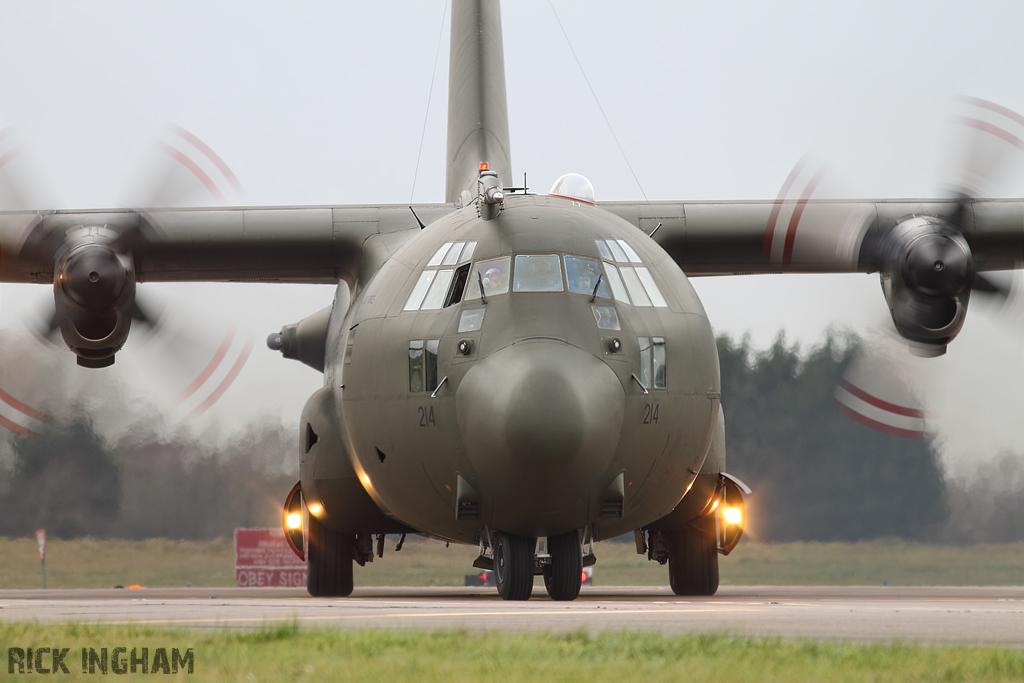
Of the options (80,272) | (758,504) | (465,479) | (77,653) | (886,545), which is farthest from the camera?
(758,504)

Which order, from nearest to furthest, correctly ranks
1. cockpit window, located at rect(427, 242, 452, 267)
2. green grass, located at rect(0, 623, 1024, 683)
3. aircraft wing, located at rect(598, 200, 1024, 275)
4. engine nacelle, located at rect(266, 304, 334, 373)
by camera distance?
green grass, located at rect(0, 623, 1024, 683) → cockpit window, located at rect(427, 242, 452, 267) → aircraft wing, located at rect(598, 200, 1024, 275) → engine nacelle, located at rect(266, 304, 334, 373)

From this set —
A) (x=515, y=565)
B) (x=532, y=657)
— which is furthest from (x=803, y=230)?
(x=532, y=657)

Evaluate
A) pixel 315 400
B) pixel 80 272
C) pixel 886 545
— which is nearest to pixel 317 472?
pixel 315 400

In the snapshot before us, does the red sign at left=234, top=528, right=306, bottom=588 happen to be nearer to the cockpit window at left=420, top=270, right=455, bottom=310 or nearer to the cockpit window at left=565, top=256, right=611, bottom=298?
the cockpit window at left=420, top=270, right=455, bottom=310

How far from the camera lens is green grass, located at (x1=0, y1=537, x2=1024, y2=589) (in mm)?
21906

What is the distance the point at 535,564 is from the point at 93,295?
5.50 metres

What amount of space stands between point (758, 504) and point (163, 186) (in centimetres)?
1426

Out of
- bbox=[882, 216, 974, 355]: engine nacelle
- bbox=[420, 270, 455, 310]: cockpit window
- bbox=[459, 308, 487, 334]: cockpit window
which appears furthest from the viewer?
bbox=[882, 216, 974, 355]: engine nacelle

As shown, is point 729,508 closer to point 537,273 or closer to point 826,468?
point 537,273

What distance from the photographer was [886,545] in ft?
73.3

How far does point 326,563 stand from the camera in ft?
47.4

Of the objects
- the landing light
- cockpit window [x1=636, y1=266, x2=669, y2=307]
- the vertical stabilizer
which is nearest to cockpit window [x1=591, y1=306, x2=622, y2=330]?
cockpit window [x1=636, y1=266, x2=669, y2=307]

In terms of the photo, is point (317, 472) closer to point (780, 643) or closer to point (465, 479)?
point (465, 479)

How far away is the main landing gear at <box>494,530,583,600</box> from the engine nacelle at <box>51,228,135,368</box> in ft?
16.6
